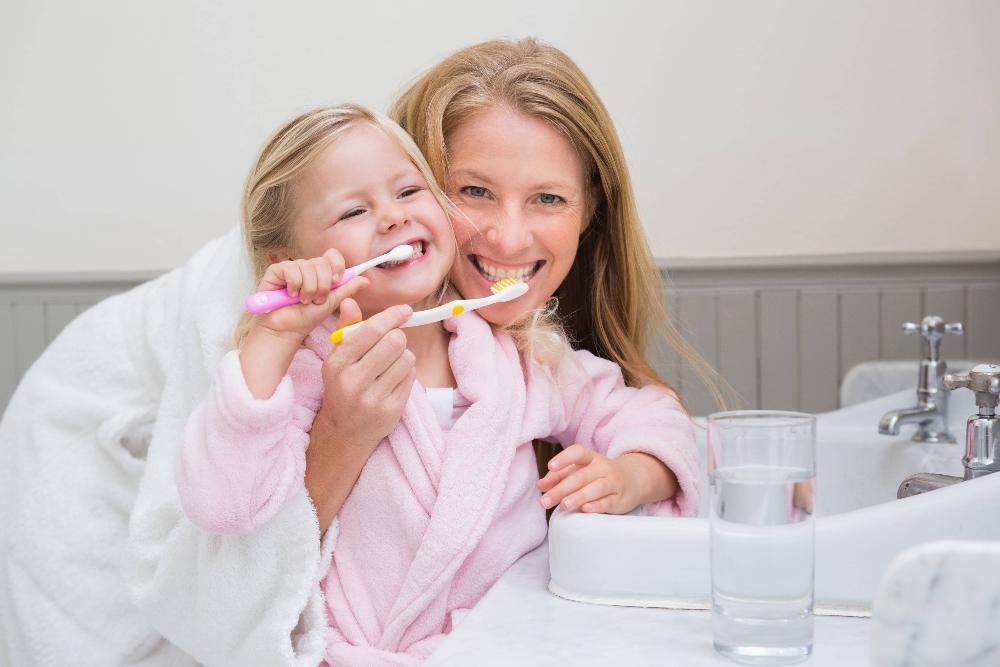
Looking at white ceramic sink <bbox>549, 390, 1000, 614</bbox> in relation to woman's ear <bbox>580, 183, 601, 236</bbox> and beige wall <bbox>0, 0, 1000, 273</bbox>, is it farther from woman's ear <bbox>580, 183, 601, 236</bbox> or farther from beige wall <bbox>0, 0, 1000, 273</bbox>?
beige wall <bbox>0, 0, 1000, 273</bbox>

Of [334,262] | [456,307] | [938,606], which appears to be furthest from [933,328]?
[938,606]

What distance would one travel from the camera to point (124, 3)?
224 cm

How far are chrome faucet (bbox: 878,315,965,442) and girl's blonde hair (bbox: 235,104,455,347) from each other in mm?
630

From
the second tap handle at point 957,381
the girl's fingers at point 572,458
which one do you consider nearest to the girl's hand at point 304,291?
the girl's fingers at point 572,458

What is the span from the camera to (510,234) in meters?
1.07

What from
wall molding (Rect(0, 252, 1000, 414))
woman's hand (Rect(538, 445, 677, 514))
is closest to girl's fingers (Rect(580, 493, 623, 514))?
woman's hand (Rect(538, 445, 677, 514))

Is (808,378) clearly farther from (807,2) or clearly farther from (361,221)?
(361,221)

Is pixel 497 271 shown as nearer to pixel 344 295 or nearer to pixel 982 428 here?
pixel 344 295

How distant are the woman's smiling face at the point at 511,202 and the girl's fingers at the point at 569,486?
0.23m

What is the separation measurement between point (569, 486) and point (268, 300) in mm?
280

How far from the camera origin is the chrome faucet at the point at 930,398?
4.39 ft

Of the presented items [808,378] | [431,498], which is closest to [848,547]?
[431,498]

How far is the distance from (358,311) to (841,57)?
4.68ft

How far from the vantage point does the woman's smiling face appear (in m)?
1.09
